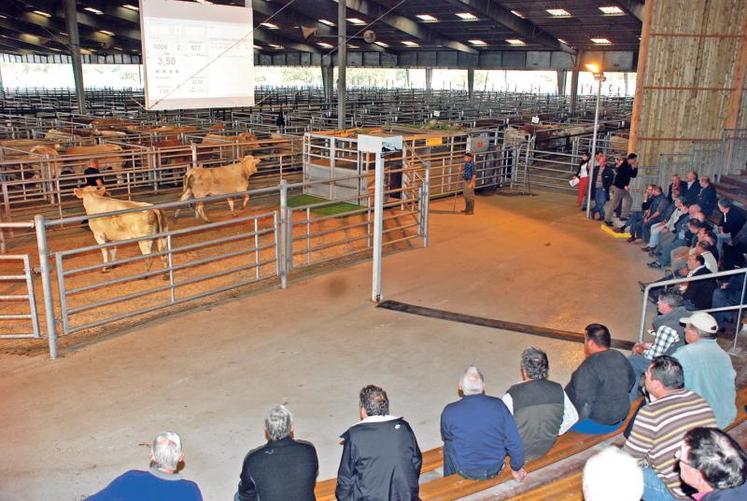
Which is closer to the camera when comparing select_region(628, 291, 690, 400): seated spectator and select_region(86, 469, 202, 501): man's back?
select_region(86, 469, 202, 501): man's back

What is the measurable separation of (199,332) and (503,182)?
11402 mm

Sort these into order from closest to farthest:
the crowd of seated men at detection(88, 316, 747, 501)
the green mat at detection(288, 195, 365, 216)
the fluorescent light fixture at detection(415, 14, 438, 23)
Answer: the crowd of seated men at detection(88, 316, 747, 501) < the green mat at detection(288, 195, 365, 216) < the fluorescent light fixture at detection(415, 14, 438, 23)

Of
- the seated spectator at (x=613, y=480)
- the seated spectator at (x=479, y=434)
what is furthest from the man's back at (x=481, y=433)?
the seated spectator at (x=613, y=480)

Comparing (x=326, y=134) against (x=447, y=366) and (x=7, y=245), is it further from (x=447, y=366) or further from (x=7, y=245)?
(x=447, y=366)

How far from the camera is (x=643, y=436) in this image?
12.7 ft

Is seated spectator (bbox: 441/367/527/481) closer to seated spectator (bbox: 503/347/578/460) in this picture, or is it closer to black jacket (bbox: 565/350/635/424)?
seated spectator (bbox: 503/347/578/460)

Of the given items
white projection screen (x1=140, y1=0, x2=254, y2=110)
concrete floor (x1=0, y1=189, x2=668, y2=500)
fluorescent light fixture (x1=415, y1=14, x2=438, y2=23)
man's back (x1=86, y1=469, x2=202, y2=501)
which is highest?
fluorescent light fixture (x1=415, y1=14, x2=438, y2=23)

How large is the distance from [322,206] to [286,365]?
696 cm

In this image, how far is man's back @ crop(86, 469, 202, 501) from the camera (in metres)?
3.13

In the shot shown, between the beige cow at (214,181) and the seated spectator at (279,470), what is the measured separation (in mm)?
9123

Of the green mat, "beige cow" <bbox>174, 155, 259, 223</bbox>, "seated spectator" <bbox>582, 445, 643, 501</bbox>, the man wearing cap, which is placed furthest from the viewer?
the green mat

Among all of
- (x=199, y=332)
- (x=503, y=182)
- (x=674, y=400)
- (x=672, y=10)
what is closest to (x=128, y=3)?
(x=503, y=182)

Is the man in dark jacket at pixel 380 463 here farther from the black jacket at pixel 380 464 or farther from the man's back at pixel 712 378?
the man's back at pixel 712 378

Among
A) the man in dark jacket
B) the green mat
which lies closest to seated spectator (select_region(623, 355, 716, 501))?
the man in dark jacket
